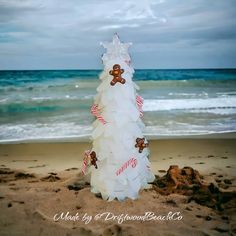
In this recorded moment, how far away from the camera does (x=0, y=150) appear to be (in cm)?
634

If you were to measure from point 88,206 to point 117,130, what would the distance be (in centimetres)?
91

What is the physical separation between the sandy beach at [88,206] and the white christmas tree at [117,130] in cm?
22

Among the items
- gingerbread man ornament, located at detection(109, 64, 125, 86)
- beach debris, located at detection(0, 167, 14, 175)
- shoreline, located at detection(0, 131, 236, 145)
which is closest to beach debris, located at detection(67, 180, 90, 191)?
beach debris, located at detection(0, 167, 14, 175)

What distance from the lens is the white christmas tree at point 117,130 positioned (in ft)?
11.6

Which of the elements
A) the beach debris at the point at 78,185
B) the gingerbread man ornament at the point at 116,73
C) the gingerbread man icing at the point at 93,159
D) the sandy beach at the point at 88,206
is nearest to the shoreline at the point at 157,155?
the sandy beach at the point at 88,206

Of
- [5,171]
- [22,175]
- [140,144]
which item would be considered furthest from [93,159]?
[5,171]

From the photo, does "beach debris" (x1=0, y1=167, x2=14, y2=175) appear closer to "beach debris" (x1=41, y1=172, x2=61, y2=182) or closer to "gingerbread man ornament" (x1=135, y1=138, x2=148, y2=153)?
"beach debris" (x1=41, y1=172, x2=61, y2=182)

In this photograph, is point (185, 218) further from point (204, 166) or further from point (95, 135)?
point (204, 166)

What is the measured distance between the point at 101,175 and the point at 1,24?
7.01 metres

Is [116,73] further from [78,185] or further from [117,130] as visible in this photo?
[78,185]

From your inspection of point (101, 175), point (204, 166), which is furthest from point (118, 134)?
point (204, 166)

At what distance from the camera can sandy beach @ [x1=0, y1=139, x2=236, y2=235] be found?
10.5ft

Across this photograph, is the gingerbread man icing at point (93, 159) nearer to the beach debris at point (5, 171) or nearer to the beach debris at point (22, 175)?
the beach debris at point (22, 175)

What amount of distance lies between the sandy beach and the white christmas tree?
224mm
